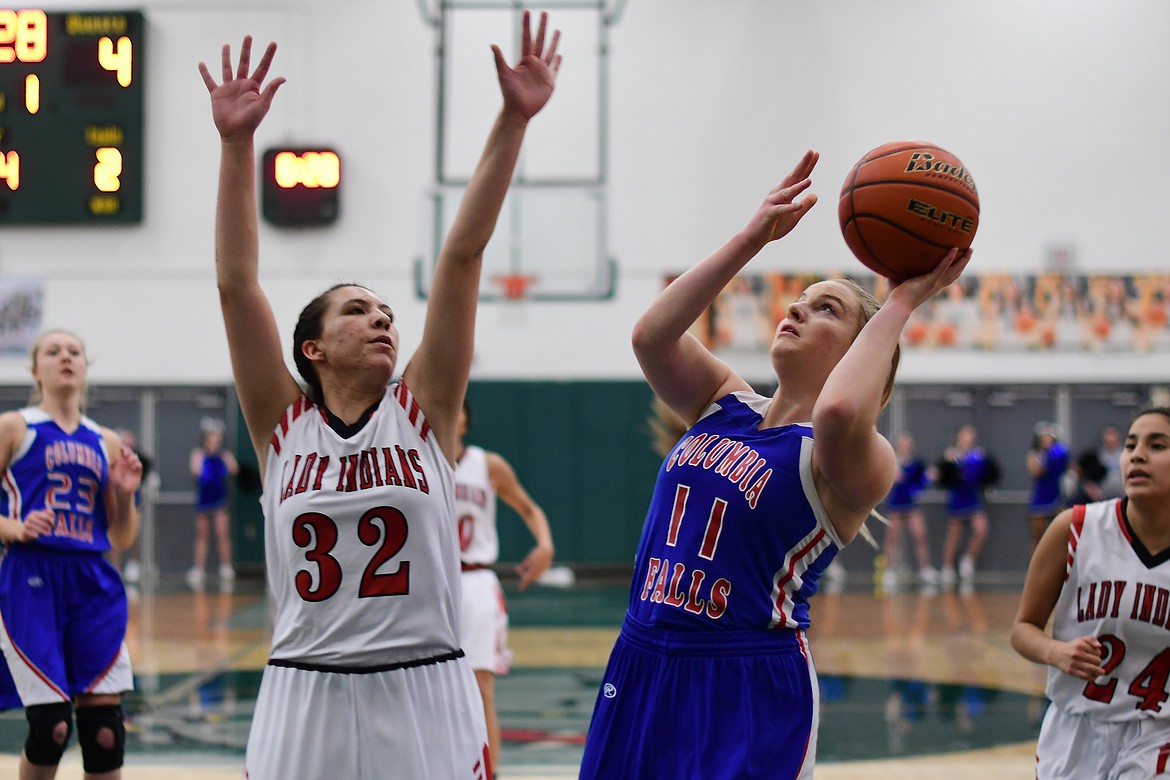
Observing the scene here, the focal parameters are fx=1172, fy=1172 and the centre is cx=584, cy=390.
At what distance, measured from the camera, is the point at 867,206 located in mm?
2559

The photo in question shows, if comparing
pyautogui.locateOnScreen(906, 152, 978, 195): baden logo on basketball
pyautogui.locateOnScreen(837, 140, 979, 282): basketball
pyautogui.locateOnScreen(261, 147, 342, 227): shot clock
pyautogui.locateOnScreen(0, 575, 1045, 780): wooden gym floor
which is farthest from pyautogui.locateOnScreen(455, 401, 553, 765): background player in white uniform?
pyautogui.locateOnScreen(261, 147, 342, 227): shot clock

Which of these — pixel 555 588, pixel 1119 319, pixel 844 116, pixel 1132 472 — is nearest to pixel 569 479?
pixel 555 588

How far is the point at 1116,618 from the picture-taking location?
123 inches

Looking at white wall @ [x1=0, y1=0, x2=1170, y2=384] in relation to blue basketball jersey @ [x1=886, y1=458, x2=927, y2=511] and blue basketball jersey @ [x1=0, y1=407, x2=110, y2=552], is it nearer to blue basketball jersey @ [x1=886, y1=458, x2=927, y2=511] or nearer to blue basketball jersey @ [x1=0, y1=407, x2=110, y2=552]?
blue basketball jersey @ [x1=886, y1=458, x2=927, y2=511]

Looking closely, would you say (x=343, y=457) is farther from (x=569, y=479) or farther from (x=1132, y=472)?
(x=569, y=479)

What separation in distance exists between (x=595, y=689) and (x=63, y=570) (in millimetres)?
3599

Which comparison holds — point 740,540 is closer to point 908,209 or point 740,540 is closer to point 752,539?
Answer: point 752,539

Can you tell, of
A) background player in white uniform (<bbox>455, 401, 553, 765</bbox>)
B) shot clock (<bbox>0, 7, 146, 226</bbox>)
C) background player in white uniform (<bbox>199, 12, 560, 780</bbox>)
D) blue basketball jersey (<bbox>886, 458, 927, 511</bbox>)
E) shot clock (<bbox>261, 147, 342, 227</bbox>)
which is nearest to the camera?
background player in white uniform (<bbox>199, 12, 560, 780</bbox>)

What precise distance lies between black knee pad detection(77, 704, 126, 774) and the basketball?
3186 mm

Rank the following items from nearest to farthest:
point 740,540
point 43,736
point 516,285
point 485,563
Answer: point 740,540 → point 43,736 → point 485,563 → point 516,285

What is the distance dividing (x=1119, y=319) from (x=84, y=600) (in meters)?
12.7

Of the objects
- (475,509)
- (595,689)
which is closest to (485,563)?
(475,509)

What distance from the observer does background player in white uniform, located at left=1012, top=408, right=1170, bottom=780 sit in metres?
3.04

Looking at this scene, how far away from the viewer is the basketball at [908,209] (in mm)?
2426
